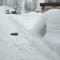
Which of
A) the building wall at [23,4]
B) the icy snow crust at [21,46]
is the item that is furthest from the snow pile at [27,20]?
the building wall at [23,4]

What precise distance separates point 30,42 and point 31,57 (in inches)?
17.9

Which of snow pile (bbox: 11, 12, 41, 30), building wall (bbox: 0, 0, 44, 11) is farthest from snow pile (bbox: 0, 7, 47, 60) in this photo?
building wall (bbox: 0, 0, 44, 11)

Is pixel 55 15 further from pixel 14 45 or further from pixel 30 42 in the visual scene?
pixel 14 45

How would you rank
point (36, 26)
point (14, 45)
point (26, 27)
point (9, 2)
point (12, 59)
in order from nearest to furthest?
1. point (12, 59)
2. point (14, 45)
3. point (36, 26)
4. point (26, 27)
5. point (9, 2)

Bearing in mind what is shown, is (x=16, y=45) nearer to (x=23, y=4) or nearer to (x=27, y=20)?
(x=27, y=20)

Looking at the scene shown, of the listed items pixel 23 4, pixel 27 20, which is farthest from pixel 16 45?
pixel 23 4

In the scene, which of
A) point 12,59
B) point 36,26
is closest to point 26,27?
point 36,26

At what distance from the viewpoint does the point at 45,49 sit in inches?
83.1

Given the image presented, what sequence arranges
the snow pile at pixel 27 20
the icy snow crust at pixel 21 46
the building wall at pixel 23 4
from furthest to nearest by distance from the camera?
the building wall at pixel 23 4, the snow pile at pixel 27 20, the icy snow crust at pixel 21 46

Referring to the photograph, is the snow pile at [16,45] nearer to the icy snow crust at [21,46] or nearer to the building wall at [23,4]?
the icy snow crust at [21,46]

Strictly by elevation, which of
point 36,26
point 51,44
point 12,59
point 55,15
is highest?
point 55,15

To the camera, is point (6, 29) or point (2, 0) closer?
point (6, 29)

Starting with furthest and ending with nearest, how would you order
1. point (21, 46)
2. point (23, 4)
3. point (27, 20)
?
point (23, 4)
point (27, 20)
point (21, 46)

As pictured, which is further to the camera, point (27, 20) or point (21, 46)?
point (27, 20)
